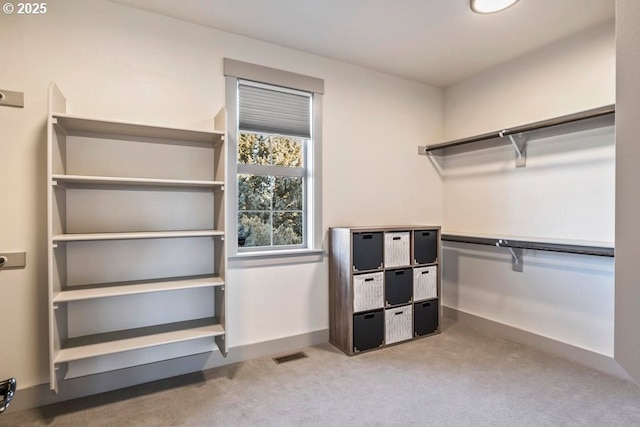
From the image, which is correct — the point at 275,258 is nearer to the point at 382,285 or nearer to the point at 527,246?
the point at 382,285

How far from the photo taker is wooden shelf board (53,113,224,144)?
195 cm

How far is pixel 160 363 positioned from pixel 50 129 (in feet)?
5.65

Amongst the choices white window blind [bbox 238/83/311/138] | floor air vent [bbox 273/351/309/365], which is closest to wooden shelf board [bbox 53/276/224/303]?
floor air vent [bbox 273/351/309/365]

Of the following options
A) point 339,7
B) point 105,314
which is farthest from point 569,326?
point 105,314

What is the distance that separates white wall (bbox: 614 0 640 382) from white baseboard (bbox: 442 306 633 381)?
7.40ft

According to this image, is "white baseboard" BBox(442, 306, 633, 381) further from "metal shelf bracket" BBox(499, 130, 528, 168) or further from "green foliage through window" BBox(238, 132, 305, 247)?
"green foliage through window" BBox(238, 132, 305, 247)

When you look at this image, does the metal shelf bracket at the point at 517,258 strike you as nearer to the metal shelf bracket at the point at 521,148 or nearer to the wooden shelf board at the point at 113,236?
the metal shelf bracket at the point at 521,148

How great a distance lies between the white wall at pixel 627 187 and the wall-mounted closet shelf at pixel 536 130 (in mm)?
2256

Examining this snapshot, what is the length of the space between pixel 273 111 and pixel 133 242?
5.09ft

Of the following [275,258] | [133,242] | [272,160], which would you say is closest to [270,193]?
[272,160]

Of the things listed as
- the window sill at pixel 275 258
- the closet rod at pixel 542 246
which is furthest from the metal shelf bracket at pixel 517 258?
the window sill at pixel 275 258

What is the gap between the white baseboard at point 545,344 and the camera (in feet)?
8.09

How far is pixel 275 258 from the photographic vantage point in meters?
2.84

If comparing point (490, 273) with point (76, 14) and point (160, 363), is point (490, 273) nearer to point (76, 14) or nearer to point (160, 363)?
point (160, 363)
